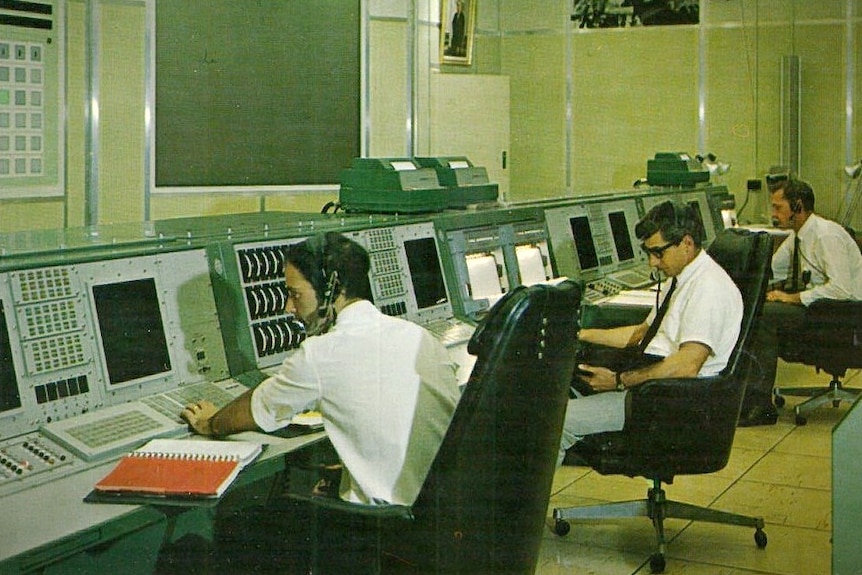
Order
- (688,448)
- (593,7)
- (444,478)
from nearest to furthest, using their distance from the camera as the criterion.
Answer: (444,478) < (688,448) < (593,7)

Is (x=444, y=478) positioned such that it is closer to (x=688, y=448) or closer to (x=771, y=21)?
(x=688, y=448)

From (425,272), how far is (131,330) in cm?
132

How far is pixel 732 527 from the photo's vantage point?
12.3 feet

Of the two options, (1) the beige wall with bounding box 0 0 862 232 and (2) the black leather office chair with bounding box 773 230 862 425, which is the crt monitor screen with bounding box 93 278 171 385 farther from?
(2) the black leather office chair with bounding box 773 230 862 425

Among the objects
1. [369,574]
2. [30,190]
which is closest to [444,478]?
[369,574]

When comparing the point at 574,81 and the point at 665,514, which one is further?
the point at 574,81

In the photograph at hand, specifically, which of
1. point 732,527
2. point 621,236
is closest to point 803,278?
point 621,236

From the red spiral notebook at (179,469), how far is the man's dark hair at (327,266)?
39 centimetres

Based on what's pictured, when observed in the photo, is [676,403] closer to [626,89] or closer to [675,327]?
[675,327]

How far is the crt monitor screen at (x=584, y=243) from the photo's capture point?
4895mm

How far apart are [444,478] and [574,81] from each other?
734 centimetres

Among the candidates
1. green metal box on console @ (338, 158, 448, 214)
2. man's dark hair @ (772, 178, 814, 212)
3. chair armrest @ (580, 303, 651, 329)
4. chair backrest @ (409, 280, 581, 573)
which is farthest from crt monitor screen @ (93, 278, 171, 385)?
man's dark hair @ (772, 178, 814, 212)

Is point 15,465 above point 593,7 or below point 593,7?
below

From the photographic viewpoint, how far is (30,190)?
4.31m
